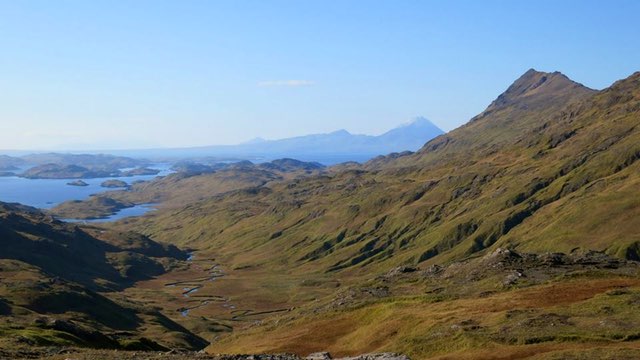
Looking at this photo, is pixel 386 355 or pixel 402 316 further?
pixel 402 316

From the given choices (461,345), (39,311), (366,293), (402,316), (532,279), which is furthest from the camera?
(39,311)

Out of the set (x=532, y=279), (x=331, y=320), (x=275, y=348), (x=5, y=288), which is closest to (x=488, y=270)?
(x=532, y=279)

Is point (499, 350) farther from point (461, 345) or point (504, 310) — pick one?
point (504, 310)

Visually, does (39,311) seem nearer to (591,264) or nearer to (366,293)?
(366,293)

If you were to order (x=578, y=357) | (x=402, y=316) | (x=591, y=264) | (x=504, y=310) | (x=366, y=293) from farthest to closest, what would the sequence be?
(x=366, y=293), (x=591, y=264), (x=402, y=316), (x=504, y=310), (x=578, y=357)

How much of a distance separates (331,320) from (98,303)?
9998 centimetres

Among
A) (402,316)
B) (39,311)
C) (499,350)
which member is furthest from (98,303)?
(499,350)

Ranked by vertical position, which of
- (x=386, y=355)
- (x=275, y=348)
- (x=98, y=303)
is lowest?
(x=98, y=303)

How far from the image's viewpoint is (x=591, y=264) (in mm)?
99812

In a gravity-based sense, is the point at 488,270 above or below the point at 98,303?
above

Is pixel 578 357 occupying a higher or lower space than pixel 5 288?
higher

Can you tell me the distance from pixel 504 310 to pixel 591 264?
36.9 meters

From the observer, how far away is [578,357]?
163 feet

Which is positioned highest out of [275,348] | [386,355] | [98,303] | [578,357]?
[578,357]
